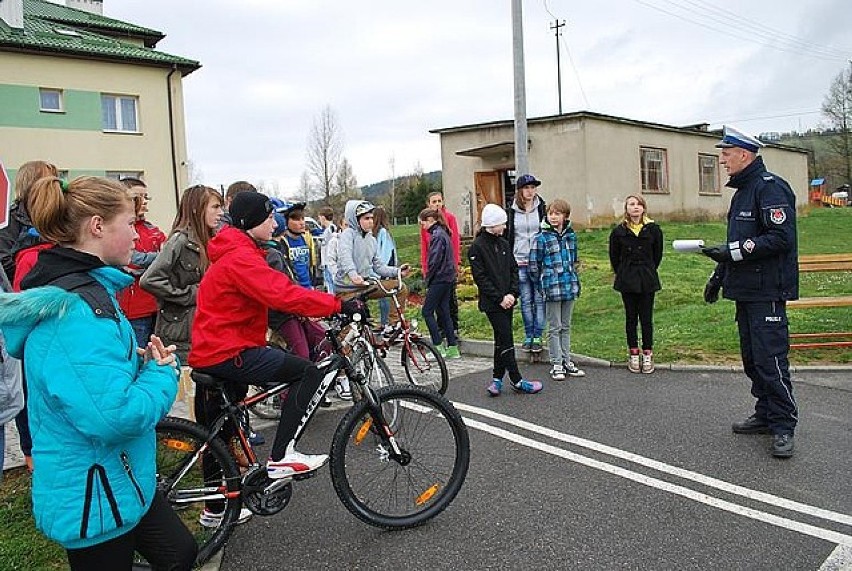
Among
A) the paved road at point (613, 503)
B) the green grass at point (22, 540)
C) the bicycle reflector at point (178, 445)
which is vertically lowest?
the paved road at point (613, 503)

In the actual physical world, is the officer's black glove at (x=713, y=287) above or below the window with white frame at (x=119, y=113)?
below

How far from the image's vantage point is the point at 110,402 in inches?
89.7

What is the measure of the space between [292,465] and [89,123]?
29169 millimetres

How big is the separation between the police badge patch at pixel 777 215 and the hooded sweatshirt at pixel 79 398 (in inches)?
179

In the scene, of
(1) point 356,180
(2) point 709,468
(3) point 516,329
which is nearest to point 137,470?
(2) point 709,468

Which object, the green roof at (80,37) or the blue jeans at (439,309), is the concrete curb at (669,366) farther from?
the green roof at (80,37)

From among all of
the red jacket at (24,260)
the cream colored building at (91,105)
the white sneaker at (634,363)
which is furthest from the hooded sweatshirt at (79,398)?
the cream colored building at (91,105)

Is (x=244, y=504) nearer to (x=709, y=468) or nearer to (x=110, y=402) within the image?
(x=110, y=402)

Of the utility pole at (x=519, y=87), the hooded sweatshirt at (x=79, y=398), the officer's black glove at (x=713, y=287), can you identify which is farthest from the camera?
the utility pole at (x=519, y=87)

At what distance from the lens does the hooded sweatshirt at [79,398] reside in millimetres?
2254

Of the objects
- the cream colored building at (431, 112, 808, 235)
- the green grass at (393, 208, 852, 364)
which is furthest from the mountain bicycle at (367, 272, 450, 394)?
the cream colored building at (431, 112, 808, 235)

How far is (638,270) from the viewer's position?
7.67 m

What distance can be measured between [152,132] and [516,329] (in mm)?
24846

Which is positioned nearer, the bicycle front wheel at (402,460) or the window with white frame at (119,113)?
the bicycle front wheel at (402,460)
